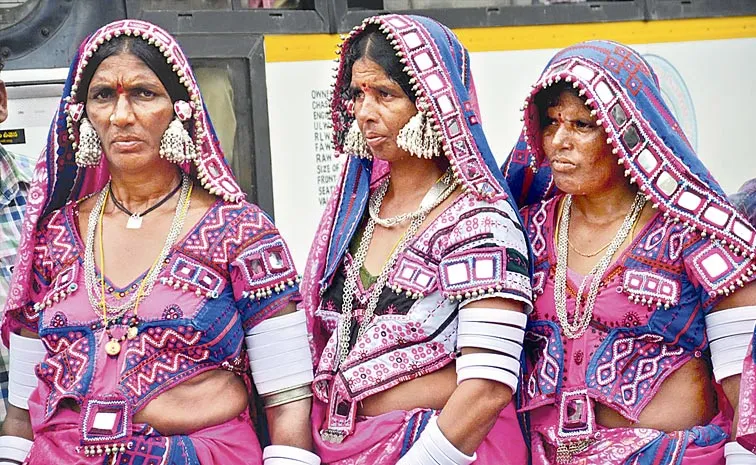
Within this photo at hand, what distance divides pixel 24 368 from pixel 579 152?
1.70 m

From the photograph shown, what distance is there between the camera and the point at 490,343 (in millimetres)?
3312

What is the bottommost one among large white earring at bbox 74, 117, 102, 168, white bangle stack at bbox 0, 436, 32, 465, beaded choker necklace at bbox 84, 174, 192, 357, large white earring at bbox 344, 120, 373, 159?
white bangle stack at bbox 0, 436, 32, 465

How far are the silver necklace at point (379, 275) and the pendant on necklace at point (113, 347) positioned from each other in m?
0.62

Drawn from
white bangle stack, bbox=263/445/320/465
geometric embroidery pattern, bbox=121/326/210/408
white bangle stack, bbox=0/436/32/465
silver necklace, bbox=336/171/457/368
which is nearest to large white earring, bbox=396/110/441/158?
silver necklace, bbox=336/171/457/368

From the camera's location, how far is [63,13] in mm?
5195

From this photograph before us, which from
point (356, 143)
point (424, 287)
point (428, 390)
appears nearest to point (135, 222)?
point (356, 143)

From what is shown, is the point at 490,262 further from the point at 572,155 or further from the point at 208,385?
the point at 208,385

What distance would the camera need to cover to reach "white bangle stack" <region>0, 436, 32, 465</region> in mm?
3531

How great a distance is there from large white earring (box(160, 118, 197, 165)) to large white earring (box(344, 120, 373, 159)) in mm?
508

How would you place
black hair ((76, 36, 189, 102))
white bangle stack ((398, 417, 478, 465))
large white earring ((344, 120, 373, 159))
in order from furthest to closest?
large white earring ((344, 120, 373, 159)) → black hair ((76, 36, 189, 102)) → white bangle stack ((398, 417, 478, 465))

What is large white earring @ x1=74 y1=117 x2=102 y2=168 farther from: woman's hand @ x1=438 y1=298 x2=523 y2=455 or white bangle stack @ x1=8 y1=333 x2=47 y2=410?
woman's hand @ x1=438 y1=298 x2=523 y2=455

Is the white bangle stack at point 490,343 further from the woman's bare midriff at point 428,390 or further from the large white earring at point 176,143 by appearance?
the large white earring at point 176,143

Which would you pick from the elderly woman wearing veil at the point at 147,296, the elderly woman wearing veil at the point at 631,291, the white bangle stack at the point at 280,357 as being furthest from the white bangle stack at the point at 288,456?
the elderly woman wearing veil at the point at 631,291

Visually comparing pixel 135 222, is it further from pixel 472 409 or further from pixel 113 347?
pixel 472 409
